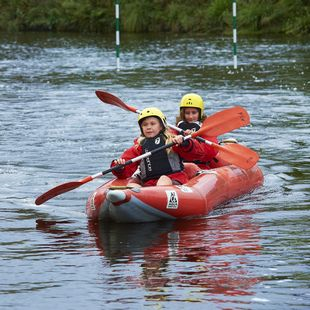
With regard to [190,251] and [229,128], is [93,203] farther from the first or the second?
[229,128]

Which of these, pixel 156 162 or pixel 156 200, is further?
pixel 156 162

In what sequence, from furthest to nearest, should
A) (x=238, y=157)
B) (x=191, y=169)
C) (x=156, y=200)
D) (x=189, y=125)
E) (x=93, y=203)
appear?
(x=189, y=125) < (x=238, y=157) < (x=191, y=169) < (x=93, y=203) < (x=156, y=200)

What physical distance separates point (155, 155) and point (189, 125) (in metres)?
1.25

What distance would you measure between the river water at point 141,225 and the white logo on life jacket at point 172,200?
150 millimetres

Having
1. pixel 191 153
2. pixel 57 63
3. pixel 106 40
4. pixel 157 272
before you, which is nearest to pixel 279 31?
pixel 106 40

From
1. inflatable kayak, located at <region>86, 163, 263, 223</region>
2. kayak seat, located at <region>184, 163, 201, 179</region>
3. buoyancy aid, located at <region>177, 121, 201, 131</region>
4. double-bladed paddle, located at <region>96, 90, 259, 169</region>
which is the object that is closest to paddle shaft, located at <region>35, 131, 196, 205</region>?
inflatable kayak, located at <region>86, 163, 263, 223</region>

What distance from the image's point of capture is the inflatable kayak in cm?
888

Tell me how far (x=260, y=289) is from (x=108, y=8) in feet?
123

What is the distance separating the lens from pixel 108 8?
1708 inches

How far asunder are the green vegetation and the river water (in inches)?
403

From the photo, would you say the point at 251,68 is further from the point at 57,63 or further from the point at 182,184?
the point at 182,184

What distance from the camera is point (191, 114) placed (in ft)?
36.0

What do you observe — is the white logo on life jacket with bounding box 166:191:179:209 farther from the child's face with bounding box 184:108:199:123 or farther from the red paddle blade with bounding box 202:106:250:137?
the child's face with bounding box 184:108:199:123

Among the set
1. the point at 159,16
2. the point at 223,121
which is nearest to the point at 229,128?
the point at 223,121
